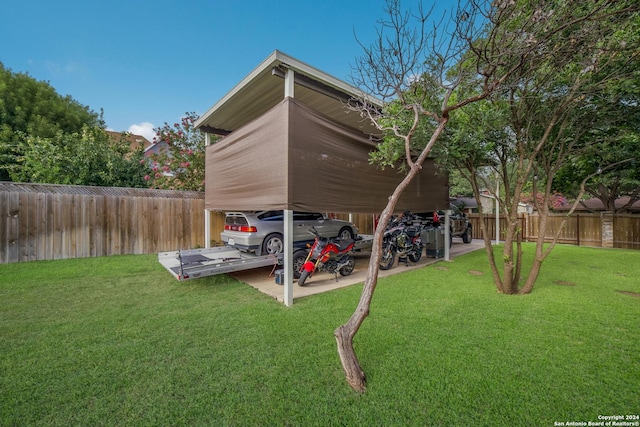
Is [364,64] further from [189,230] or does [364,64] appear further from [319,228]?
[189,230]

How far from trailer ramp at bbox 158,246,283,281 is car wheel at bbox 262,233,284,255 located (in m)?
0.39

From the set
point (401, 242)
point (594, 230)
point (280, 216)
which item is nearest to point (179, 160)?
point (280, 216)

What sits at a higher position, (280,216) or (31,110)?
(31,110)

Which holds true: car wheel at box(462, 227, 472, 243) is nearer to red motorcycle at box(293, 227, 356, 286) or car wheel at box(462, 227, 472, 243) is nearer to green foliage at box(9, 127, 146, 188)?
red motorcycle at box(293, 227, 356, 286)

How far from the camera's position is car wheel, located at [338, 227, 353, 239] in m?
7.06

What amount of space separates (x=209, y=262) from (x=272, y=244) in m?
1.47

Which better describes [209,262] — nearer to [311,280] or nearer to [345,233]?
[311,280]

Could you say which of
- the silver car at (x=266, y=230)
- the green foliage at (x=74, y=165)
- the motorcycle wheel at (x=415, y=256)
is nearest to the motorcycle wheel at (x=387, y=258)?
the motorcycle wheel at (x=415, y=256)

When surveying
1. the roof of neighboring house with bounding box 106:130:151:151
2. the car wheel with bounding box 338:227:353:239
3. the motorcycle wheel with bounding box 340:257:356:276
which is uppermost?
the roof of neighboring house with bounding box 106:130:151:151

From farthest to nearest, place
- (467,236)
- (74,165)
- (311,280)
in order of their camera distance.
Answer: (467,236) < (74,165) < (311,280)

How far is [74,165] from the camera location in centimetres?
807

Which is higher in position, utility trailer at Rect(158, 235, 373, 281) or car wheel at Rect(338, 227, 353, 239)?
car wheel at Rect(338, 227, 353, 239)

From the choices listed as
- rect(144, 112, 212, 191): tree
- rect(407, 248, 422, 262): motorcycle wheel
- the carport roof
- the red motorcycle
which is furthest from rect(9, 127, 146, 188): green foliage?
rect(407, 248, 422, 262): motorcycle wheel

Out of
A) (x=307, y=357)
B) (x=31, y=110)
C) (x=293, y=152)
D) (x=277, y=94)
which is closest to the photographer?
(x=307, y=357)
